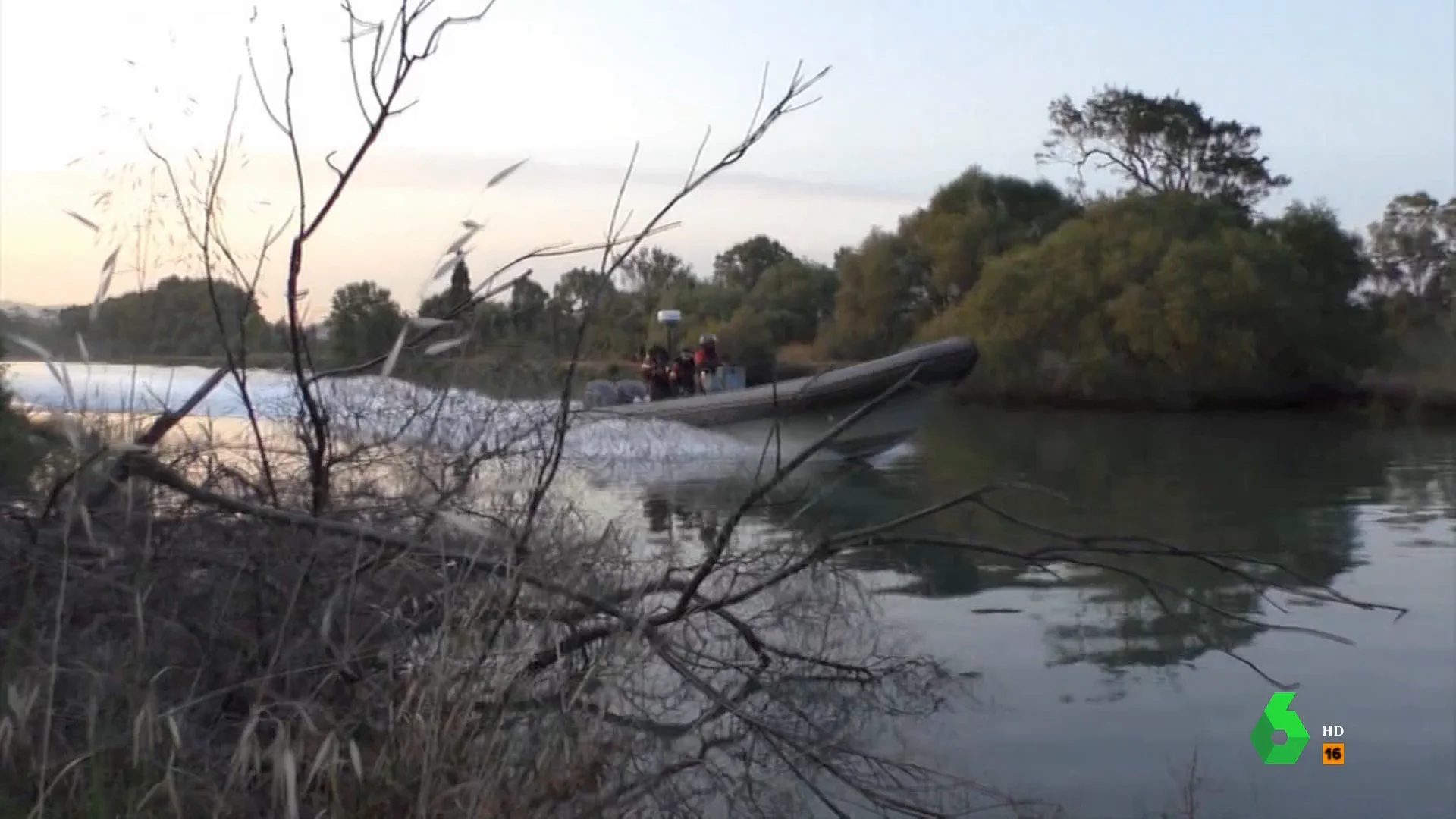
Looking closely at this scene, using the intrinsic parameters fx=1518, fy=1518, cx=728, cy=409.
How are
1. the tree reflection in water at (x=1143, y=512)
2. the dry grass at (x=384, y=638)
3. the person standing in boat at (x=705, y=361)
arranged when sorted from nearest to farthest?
1. the dry grass at (x=384, y=638)
2. the tree reflection in water at (x=1143, y=512)
3. the person standing in boat at (x=705, y=361)

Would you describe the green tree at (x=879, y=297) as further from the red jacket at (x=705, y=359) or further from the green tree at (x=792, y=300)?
the red jacket at (x=705, y=359)

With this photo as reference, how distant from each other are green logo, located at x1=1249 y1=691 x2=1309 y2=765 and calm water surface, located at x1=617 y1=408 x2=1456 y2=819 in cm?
3

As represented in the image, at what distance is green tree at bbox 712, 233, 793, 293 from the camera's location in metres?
26.0

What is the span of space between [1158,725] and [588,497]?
5.21 m

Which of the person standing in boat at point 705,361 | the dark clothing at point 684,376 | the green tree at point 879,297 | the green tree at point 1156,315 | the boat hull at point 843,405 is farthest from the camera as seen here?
the green tree at point 879,297

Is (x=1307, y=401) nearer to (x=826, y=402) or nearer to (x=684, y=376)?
(x=684, y=376)

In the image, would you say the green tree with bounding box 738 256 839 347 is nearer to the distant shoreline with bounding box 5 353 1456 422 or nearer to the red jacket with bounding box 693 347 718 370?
the distant shoreline with bounding box 5 353 1456 422

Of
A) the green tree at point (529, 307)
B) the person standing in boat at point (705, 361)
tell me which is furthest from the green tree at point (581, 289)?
the person standing in boat at point (705, 361)

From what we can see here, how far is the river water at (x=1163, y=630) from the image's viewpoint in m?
3.97

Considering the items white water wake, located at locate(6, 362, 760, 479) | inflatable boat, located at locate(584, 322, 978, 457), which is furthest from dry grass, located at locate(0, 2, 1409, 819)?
inflatable boat, located at locate(584, 322, 978, 457)

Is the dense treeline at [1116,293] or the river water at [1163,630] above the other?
the dense treeline at [1116,293]

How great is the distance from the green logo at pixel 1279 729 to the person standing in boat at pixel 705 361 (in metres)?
8.08

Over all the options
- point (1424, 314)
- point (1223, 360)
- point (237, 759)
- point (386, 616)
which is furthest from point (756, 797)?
point (1424, 314)

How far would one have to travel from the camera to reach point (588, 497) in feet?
30.0
